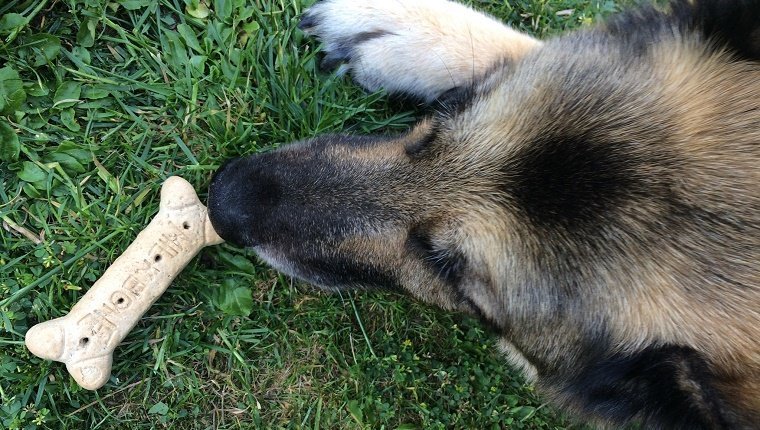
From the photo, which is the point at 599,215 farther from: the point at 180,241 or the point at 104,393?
the point at 104,393

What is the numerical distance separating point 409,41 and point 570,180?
148 cm

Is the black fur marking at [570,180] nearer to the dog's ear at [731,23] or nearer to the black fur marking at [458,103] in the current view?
the black fur marking at [458,103]

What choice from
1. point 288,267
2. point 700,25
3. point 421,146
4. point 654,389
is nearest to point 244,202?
point 288,267

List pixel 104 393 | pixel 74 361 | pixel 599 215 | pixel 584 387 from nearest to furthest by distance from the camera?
pixel 599 215
pixel 584 387
pixel 74 361
pixel 104 393

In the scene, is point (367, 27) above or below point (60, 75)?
above

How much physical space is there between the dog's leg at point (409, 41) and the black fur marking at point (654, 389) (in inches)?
61.0

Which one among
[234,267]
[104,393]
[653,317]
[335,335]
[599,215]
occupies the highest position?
[599,215]

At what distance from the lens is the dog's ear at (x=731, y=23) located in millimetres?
2109

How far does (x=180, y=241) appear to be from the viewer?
2912mm

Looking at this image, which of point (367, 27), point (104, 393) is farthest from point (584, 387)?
point (104, 393)

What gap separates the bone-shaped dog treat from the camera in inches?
111

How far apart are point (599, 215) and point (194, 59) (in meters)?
2.17

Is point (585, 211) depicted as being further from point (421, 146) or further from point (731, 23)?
point (731, 23)

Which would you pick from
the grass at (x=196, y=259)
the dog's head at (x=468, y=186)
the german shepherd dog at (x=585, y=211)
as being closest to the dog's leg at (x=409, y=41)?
the grass at (x=196, y=259)
